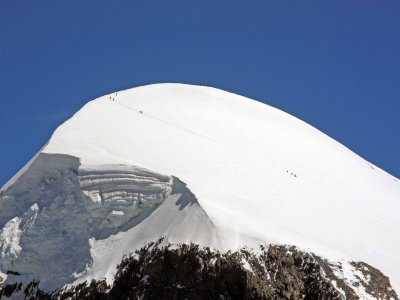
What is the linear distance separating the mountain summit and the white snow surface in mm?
91

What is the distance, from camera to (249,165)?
36.2m

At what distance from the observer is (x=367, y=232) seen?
33.1 m

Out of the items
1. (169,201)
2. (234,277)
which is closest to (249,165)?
(169,201)

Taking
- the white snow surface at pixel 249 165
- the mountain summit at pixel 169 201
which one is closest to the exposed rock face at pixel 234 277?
the mountain summit at pixel 169 201

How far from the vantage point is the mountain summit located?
92.7ft

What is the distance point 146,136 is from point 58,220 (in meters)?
7.63

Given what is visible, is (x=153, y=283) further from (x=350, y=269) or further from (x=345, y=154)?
(x=345, y=154)

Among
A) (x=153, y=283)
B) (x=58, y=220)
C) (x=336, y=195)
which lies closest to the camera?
(x=153, y=283)

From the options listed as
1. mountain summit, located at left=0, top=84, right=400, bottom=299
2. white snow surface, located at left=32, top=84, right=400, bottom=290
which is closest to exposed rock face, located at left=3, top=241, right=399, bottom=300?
mountain summit, located at left=0, top=84, right=400, bottom=299

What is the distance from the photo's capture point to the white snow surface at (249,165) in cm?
2947

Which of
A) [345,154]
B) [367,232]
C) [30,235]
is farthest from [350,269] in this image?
[345,154]

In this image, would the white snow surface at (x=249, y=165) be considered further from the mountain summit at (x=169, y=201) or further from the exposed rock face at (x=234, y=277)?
the exposed rock face at (x=234, y=277)

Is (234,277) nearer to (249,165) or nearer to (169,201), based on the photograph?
(169,201)

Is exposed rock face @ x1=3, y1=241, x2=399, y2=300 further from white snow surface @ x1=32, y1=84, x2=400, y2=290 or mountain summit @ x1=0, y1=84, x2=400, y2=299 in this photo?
white snow surface @ x1=32, y1=84, x2=400, y2=290
